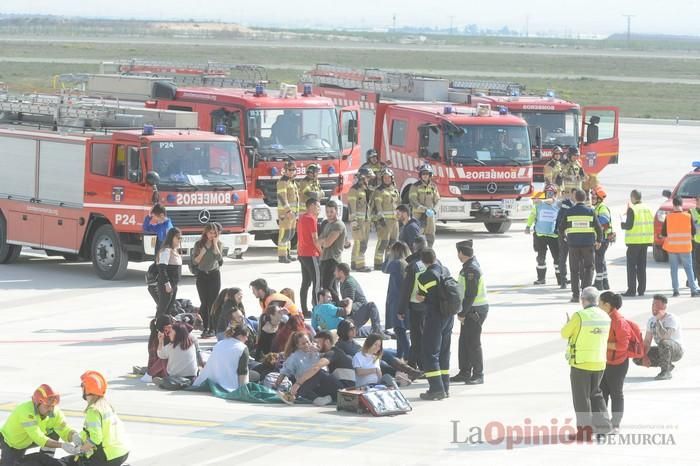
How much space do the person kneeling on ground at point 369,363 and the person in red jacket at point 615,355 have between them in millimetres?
2377

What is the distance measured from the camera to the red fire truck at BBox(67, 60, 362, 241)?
26.4 metres

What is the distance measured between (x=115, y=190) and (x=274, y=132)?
4.38m

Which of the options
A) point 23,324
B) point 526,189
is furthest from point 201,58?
point 23,324

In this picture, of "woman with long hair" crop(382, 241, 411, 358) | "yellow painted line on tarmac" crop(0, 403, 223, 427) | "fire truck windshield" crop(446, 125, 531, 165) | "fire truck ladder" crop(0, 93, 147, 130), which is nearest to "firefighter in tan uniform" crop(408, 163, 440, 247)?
"fire truck windshield" crop(446, 125, 531, 165)

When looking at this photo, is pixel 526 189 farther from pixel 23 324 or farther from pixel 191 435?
pixel 191 435

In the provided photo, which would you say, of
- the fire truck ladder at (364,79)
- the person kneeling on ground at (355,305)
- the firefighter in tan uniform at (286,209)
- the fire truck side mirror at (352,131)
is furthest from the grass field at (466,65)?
the person kneeling on ground at (355,305)

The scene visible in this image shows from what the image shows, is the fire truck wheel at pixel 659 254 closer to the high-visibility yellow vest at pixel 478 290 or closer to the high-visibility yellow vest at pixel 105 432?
the high-visibility yellow vest at pixel 478 290

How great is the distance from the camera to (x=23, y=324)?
19.9 meters

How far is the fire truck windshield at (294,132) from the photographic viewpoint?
87.7 ft

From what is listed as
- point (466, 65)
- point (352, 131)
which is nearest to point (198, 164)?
point (352, 131)

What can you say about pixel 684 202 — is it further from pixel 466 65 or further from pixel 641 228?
pixel 466 65

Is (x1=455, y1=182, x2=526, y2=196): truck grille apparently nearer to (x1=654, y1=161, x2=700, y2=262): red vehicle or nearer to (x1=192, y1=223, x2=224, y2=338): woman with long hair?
(x1=654, y1=161, x2=700, y2=262): red vehicle

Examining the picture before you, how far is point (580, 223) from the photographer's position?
843 inches

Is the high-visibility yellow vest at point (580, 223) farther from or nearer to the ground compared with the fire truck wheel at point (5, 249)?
farther from the ground
